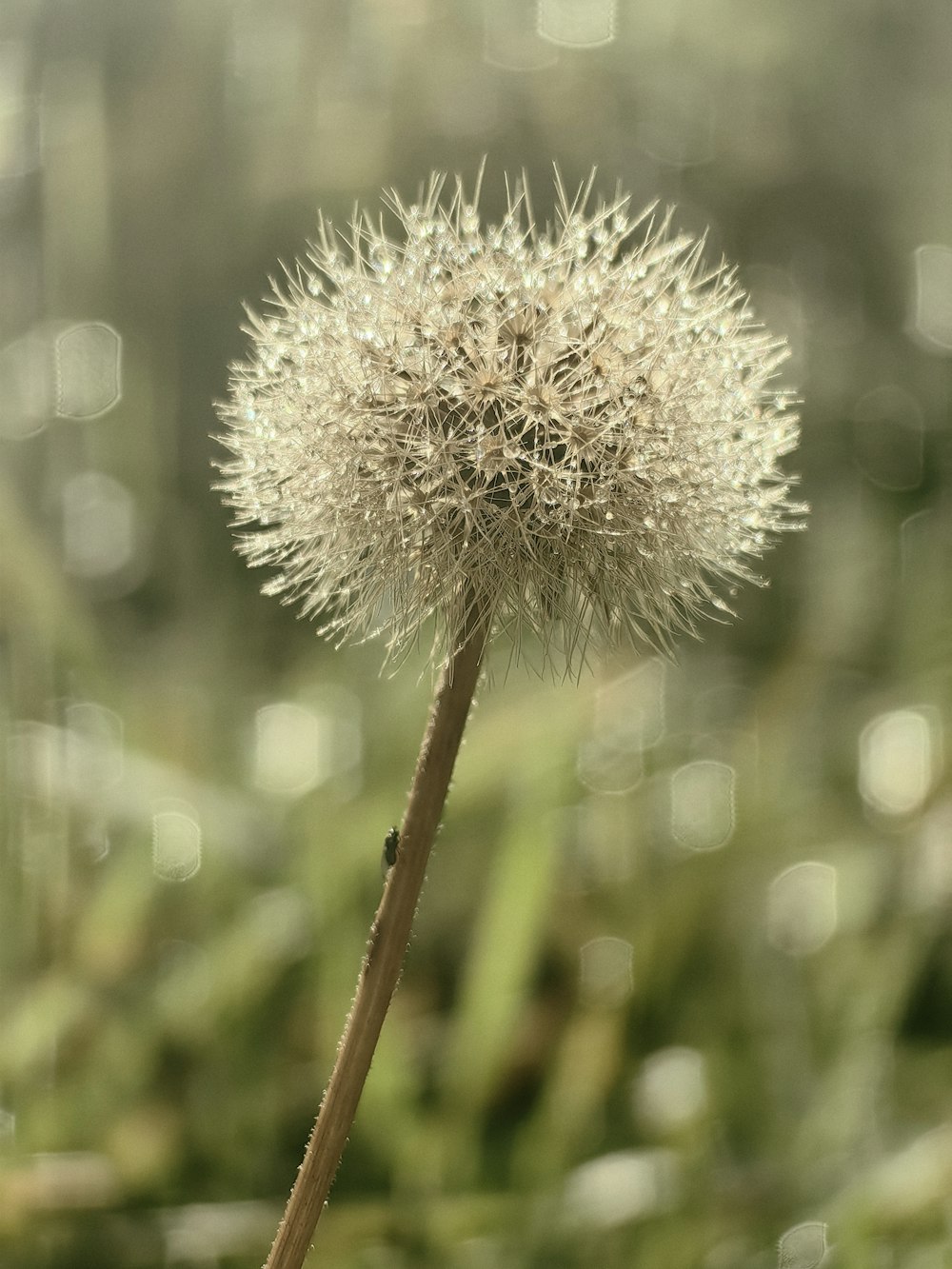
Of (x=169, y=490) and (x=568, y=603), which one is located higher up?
(x=169, y=490)

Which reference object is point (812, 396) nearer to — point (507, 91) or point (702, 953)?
point (507, 91)

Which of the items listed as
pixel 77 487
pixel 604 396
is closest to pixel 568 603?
pixel 604 396

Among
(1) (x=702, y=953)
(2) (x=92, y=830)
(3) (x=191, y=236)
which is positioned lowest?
(1) (x=702, y=953)

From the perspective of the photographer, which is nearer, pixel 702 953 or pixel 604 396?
pixel 604 396

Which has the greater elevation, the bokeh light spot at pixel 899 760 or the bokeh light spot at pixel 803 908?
the bokeh light spot at pixel 899 760

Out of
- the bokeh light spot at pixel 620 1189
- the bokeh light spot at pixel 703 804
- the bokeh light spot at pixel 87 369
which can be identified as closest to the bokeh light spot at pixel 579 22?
the bokeh light spot at pixel 87 369

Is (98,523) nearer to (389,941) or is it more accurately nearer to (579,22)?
(579,22)

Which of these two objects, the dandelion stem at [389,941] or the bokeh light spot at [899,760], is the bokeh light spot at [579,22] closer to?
the bokeh light spot at [899,760]
